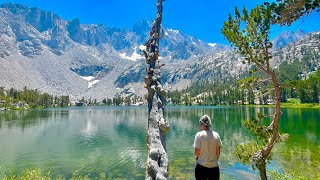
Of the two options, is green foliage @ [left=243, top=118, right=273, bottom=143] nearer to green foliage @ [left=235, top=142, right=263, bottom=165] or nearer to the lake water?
green foliage @ [left=235, top=142, right=263, bottom=165]

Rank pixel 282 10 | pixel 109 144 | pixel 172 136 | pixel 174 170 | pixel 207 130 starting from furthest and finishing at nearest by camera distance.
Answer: pixel 172 136
pixel 109 144
pixel 174 170
pixel 282 10
pixel 207 130

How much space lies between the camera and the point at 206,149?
8.97 meters

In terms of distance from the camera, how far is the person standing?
8.93 metres

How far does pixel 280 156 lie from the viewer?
39219 millimetres

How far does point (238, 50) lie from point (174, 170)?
79.4ft

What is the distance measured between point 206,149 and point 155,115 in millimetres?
1984

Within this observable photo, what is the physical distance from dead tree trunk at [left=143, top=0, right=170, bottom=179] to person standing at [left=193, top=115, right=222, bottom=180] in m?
1.15

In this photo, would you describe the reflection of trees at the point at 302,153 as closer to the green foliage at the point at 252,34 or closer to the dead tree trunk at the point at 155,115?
the green foliage at the point at 252,34

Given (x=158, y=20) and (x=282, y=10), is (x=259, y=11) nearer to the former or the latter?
(x=282, y=10)

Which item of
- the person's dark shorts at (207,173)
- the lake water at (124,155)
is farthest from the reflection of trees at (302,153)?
the person's dark shorts at (207,173)

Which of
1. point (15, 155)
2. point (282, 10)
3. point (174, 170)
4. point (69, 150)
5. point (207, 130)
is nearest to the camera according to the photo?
point (207, 130)

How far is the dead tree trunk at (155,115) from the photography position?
27.3 ft

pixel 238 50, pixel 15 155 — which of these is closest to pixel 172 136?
pixel 15 155

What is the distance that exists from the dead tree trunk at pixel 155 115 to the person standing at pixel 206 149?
1.15 metres
